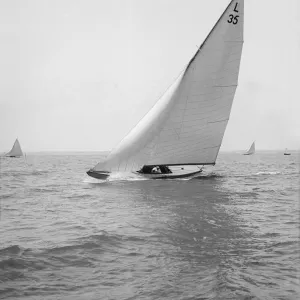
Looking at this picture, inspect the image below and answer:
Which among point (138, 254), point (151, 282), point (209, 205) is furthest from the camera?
point (209, 205)

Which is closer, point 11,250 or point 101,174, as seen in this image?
point 11,250

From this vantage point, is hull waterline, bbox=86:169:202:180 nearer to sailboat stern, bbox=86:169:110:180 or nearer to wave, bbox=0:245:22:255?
sailboat stern, bbox=86:169:110:180

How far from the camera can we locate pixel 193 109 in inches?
920

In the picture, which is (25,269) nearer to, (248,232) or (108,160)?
(248,232)

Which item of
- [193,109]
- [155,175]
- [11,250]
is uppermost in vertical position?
[193,109]

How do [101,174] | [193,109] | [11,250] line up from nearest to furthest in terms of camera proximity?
1. [11,250]
2. [101,174]
3. [193,109]

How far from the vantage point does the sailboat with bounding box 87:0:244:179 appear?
73.7 ft

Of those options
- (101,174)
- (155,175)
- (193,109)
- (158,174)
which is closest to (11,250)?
(101,174)

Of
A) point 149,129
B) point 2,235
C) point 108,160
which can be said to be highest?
point 149,129

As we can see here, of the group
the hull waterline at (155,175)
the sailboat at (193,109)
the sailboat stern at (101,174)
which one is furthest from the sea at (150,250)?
the sailboat at (193,109)

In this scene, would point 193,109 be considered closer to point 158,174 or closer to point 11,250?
point 158,174

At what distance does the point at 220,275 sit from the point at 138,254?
2.22 m

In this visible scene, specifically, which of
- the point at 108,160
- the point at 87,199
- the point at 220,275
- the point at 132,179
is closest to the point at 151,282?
the point at 220,275

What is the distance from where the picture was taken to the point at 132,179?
78.9ft
